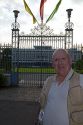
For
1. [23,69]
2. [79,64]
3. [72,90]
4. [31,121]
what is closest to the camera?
[72,90]

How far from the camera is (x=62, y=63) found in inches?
165

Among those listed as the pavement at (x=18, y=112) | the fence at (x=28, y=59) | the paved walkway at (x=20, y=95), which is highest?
the fence at (x=28, y=59)

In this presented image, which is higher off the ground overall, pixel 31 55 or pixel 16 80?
pixel 31 55

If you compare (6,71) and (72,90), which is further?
(6,71)

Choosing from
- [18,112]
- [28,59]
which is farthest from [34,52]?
[18,112]

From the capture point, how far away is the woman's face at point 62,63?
417cm

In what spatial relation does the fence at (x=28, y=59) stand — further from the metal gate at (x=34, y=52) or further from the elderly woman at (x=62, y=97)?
the elderly woman at (x=62, y=97)

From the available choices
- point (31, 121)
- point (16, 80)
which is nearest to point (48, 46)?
point (16, 80)

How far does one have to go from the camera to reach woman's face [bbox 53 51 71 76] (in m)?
4.17

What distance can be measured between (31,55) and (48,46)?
3.76 ft

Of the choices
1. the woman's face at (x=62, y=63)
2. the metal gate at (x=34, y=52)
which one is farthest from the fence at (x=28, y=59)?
the woman's face at (x=62, y=63)

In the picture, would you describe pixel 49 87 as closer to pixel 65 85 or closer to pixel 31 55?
pixel 65 85

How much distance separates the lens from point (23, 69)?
858 inches

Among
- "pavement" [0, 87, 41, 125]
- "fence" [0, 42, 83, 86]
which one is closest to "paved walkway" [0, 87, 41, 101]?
"pavement" [0, 87, 41, 125]
